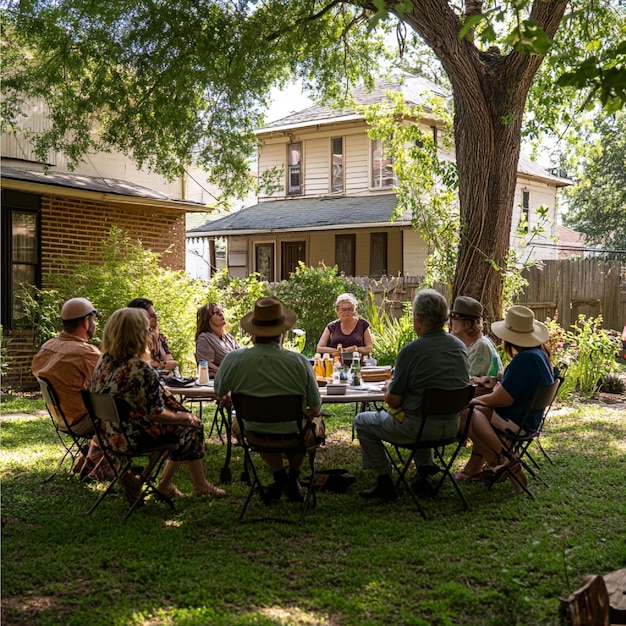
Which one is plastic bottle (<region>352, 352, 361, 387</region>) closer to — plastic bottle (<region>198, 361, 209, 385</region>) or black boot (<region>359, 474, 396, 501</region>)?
black boot (<region>359, 474, 396, 501</region>)

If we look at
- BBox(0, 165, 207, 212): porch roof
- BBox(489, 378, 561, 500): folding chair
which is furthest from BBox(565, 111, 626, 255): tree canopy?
BBox(489, 378, 561, 500): folding chair

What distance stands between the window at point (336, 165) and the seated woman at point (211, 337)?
16.7m

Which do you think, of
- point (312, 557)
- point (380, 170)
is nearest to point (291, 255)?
point (380, 170)

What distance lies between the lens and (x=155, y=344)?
323 inches

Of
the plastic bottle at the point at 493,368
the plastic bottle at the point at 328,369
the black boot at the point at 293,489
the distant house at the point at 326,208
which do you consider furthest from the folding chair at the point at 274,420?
the distant house at the point at 326,208

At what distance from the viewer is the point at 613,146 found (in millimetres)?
32250

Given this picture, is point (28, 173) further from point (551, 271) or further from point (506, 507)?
point (551, 271)

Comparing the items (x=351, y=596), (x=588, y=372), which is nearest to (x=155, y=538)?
(x=351, y=596)

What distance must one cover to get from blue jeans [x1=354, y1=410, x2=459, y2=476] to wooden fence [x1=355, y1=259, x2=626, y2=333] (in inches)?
480

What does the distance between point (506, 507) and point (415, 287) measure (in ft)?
42.1

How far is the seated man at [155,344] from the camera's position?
788 centimetres

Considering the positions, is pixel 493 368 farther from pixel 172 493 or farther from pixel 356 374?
pixel 172 493

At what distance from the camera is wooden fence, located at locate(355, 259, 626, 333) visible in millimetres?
18500

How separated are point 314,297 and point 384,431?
1052cm
